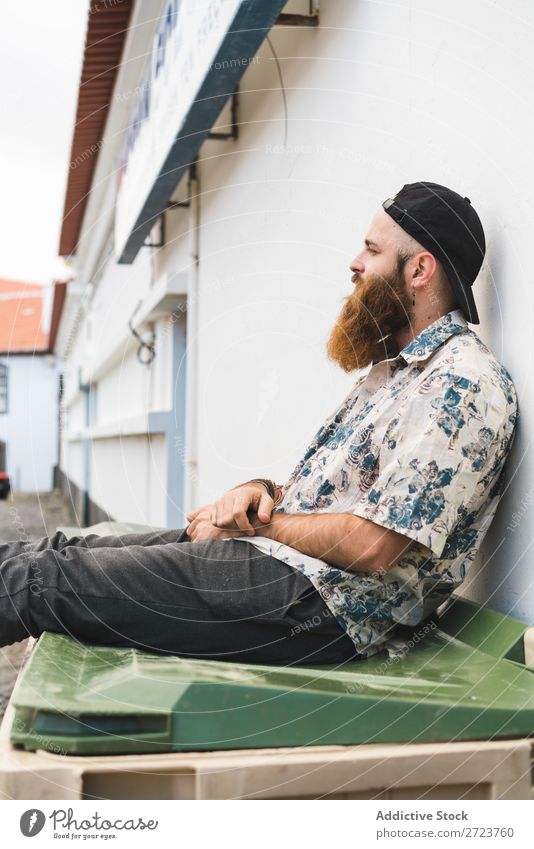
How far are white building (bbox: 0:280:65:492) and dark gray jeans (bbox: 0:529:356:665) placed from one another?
15.5 meters

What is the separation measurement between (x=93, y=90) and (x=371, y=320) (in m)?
4.64

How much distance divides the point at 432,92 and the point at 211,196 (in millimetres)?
2178

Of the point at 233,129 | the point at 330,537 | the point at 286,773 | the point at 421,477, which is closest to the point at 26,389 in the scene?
the point at 233,129

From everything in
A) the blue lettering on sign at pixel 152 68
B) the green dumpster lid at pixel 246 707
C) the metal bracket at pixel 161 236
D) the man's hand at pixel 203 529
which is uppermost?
the blue lettering on sign at pixel 152 68

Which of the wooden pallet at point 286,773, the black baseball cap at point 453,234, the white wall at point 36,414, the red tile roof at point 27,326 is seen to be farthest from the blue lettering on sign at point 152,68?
the white wall at point 36,414

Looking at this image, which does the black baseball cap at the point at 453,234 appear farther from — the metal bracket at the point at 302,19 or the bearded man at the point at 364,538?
the metal bracket at the point at 302,19

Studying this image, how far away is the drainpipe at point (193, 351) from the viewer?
4.15m

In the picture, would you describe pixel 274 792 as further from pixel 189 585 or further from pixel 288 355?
pixel 288 355

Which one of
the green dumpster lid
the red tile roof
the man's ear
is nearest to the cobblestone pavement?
the green dumpster lid

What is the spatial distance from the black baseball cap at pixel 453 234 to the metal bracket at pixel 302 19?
4.11ft

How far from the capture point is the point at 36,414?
63.3ft

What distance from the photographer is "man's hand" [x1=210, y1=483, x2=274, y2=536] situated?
5.36ft

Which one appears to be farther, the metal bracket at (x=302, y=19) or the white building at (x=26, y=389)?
the white building at (x=26, y=389)

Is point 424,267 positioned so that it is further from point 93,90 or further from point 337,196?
point 93,90
